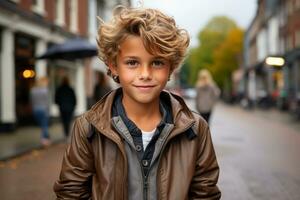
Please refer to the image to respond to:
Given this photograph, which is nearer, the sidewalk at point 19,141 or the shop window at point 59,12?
the sidewalk at point 19,141

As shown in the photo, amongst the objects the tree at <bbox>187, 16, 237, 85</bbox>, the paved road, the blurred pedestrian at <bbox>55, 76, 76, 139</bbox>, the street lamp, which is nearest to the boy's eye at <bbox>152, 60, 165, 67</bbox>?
the paved road

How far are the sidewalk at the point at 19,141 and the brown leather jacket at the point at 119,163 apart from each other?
7.87 m

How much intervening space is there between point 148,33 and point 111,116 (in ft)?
1.34

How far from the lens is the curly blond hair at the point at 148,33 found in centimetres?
195

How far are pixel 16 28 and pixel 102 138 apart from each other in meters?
15.5

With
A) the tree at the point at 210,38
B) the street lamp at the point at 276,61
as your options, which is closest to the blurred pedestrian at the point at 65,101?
the street lamp at the point at 276,61

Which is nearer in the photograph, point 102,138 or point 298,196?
point 102,138

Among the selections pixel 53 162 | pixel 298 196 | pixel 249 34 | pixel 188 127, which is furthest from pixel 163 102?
pixel 249 34

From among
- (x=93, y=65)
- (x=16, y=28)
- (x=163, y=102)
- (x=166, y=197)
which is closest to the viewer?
(x=166, y=197)

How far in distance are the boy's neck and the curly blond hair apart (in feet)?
0.72

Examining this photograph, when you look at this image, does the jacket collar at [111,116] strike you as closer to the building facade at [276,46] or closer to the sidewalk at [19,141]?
the sidewalk at [19,141]

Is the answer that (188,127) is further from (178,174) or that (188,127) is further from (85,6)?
(85,6)

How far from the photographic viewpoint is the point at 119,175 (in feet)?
6.52

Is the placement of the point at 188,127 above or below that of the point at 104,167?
above
